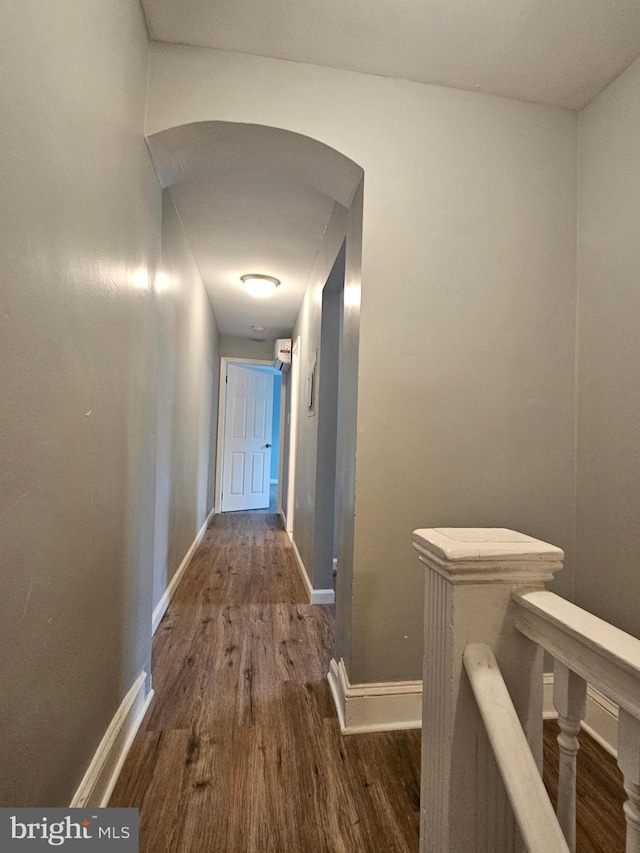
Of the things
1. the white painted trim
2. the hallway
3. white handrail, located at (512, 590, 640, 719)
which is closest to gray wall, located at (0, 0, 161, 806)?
the hallway

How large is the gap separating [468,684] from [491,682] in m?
0.05

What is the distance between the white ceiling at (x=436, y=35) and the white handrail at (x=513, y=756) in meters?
1.84

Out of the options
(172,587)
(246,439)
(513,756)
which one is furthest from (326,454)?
(246,439)

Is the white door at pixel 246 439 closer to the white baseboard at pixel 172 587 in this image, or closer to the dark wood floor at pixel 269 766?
the white baseboard at pixel 172 587

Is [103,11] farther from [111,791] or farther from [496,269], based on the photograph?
[111,791]

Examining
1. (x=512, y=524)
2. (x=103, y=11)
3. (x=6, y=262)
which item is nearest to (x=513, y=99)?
(x=103, y=11)

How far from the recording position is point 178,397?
268 cm

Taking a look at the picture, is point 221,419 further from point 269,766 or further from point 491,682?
point 491,682

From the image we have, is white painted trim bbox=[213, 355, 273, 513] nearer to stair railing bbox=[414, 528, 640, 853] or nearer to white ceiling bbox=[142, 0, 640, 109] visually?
white ceiling bbox=[142, 0, 640, 109]

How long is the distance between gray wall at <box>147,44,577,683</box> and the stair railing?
2.52 ft

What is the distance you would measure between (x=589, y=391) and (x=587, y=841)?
1.38 meters
